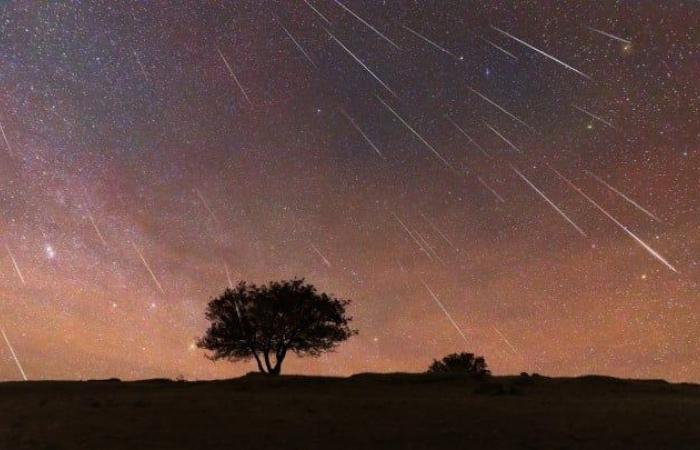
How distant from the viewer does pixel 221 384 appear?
25.2m

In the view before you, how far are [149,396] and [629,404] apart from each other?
15788mm

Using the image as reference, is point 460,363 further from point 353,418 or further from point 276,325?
point 353,418

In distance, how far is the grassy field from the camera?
11.9 m

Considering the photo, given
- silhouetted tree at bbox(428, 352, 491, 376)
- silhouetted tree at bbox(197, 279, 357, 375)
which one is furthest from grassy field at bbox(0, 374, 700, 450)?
silhouetted tree at bbox(428, 352, 491, 376)

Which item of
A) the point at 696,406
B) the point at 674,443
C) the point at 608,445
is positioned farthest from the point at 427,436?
the point at 696,406

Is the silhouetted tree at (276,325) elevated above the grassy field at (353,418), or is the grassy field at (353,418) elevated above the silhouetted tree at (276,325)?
the silhouetted tree at (276,325)

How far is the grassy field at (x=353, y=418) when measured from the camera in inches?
467

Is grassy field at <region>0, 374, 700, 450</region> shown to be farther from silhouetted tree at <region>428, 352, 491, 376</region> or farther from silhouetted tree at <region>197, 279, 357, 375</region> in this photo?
silhouetted tree at <region>428, 352, 491, 376</region>

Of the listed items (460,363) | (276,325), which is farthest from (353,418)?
(460,363)

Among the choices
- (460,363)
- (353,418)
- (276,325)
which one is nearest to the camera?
(353,418)

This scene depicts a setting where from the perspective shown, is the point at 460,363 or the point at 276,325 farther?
the point at 460,363

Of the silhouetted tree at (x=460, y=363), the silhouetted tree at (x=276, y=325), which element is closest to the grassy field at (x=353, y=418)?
the silhouetted tree at (x=276, y=325)

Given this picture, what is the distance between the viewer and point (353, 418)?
14844 millimetres

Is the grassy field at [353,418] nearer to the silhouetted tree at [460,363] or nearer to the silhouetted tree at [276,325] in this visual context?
the silhouetted tree at [276,325]
